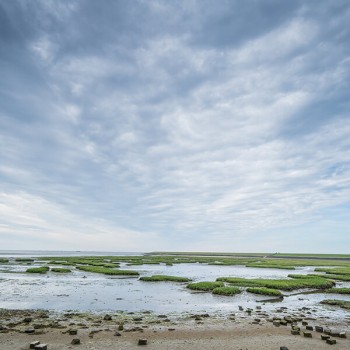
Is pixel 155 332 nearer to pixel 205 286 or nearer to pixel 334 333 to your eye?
pixel 334 333

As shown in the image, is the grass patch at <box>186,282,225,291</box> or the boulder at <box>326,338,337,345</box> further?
the grass patch at <box>186,282,225,291</box>

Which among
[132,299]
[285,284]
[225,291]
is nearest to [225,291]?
[225,291]

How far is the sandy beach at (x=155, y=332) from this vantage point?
59.4 ft

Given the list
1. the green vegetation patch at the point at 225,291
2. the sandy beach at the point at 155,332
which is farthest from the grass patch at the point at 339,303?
the green vegetation patch at the point at 225,291

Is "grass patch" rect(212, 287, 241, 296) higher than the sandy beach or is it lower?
higher

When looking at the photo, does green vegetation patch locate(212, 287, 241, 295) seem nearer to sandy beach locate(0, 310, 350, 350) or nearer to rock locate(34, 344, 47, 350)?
sandy beach locate(0, 310, 350, 350)

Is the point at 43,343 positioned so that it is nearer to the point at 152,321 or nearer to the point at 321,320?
the point at 152,321

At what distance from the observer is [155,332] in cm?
2064

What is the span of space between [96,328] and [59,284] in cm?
2661

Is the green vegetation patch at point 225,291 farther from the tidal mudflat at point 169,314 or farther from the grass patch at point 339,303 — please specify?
the grass patch at point 339,303

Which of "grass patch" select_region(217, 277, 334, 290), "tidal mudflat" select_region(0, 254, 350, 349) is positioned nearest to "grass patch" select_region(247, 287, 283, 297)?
"tidal mudflat" select_region(0, 254, 350, 349)

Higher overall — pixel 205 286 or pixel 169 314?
pixel 205 286

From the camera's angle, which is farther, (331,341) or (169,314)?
(169,314)

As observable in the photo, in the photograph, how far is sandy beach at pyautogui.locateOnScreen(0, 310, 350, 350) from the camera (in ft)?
59.4
